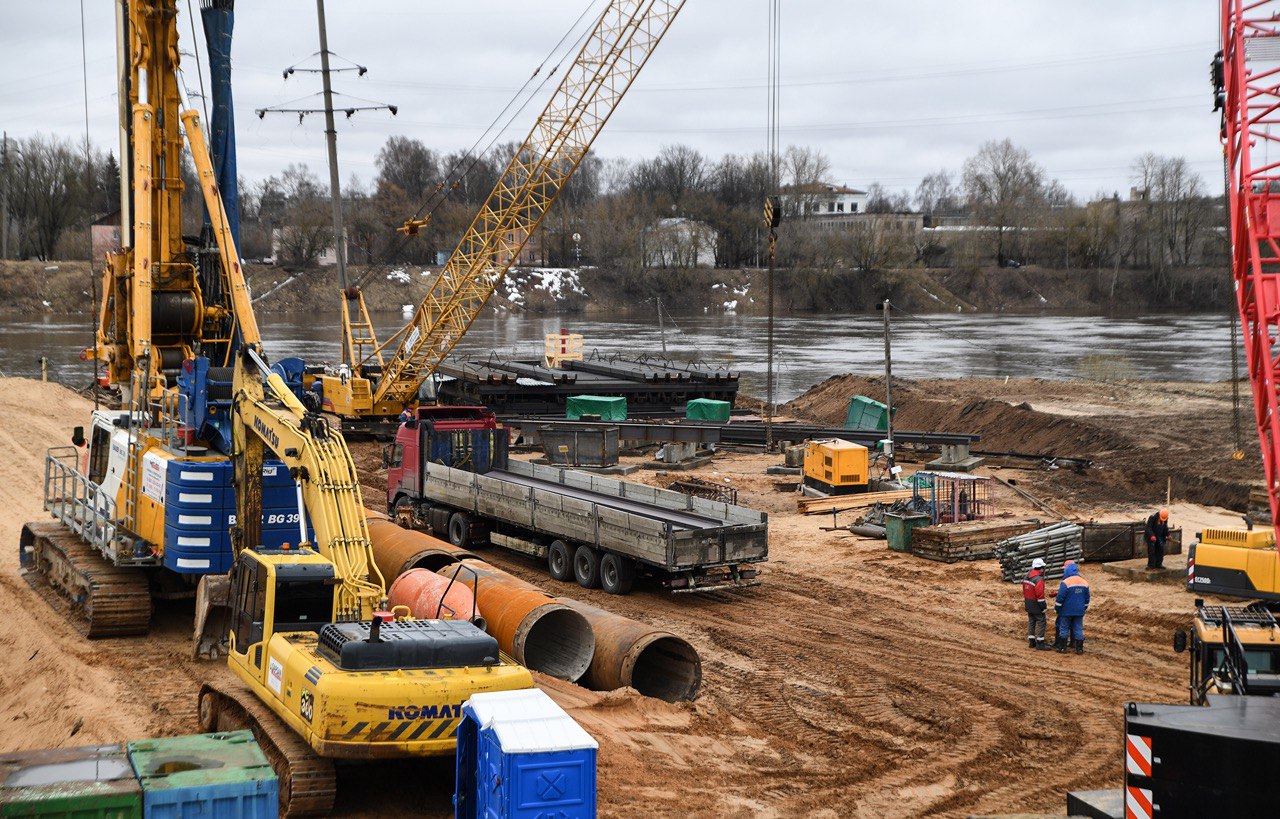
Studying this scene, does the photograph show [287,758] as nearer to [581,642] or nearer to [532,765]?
[532,765]

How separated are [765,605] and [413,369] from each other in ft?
75.9

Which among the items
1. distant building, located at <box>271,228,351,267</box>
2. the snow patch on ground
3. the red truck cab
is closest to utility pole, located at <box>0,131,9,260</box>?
distant building, located at <box>271,228,351,267</box>

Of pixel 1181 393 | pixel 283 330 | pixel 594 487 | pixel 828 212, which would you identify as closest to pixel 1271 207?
pixel 594 487

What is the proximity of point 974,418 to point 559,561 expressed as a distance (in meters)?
22.9

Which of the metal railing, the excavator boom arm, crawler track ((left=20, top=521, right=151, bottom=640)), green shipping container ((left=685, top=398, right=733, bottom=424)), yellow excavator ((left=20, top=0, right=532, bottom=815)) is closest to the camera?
yellow excavator ((left=20, top=0, right=532, bottom=815))

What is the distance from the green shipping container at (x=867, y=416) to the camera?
129 ft

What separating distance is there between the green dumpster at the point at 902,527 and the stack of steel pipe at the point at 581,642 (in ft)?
32.1

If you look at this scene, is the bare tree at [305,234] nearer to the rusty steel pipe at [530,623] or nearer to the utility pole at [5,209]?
the utility pole at [5,209]

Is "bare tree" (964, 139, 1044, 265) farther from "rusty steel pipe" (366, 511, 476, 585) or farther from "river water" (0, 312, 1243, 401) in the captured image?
"rusty steel pipe" (366, 511, 476, 585)

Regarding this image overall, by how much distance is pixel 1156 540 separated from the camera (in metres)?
21.7

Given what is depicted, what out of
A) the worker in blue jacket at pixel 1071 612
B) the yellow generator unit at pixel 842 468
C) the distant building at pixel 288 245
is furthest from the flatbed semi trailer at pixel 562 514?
the distant building at pixel 288 245

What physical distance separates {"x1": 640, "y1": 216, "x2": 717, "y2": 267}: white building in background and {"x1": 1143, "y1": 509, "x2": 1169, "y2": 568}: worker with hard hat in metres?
112

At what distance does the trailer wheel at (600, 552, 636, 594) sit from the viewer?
65.6ft

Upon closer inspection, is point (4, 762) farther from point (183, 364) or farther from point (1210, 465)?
point (1210, 465)
